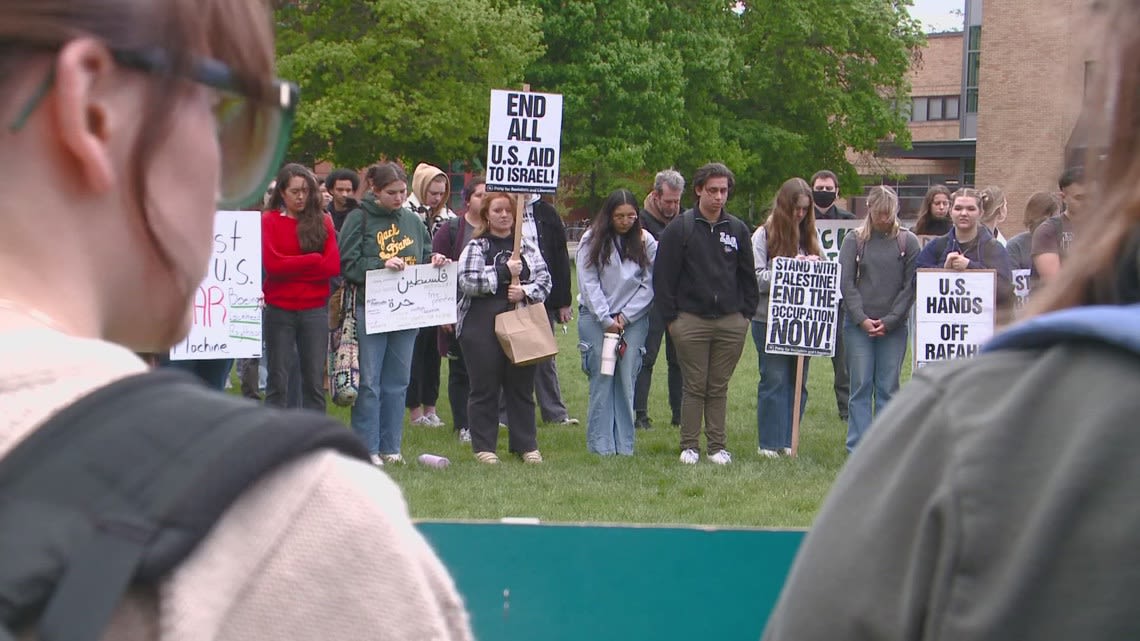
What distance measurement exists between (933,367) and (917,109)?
73.1 m

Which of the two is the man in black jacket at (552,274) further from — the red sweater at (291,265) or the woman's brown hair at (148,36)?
the woman's brown hair at (148,36)

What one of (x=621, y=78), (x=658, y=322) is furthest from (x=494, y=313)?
(x=621, y=78)

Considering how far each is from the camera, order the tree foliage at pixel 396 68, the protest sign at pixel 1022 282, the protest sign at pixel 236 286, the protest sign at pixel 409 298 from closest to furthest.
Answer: the protest sign at pixel 236 286
the protest sign at pixel 409 298
the protest sign at pixel 1022 282
the tree foliage at pixel 396 68

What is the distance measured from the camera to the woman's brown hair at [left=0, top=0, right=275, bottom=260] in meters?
0.89

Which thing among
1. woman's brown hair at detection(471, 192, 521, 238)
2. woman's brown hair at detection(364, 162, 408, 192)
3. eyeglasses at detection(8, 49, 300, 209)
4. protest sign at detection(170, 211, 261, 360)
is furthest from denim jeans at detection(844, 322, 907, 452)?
eyeglasses at detection(8, 49, 300, 209)

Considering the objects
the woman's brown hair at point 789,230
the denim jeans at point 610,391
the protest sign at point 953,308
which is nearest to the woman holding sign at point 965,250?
the protest sign at point 953,308

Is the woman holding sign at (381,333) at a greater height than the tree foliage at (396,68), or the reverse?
the tree foliage at (396,68)

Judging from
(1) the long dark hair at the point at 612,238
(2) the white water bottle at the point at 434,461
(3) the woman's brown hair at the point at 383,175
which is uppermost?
(3) the woman's brown hair at the point at 383,175

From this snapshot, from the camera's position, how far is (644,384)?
12.0 m

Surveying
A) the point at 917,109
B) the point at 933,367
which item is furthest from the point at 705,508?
the point at 917,109

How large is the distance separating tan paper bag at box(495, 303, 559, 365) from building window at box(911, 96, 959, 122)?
6405cm

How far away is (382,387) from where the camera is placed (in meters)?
9.62

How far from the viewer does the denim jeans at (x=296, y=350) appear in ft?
30.6

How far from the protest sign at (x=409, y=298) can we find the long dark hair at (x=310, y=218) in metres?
0.48
